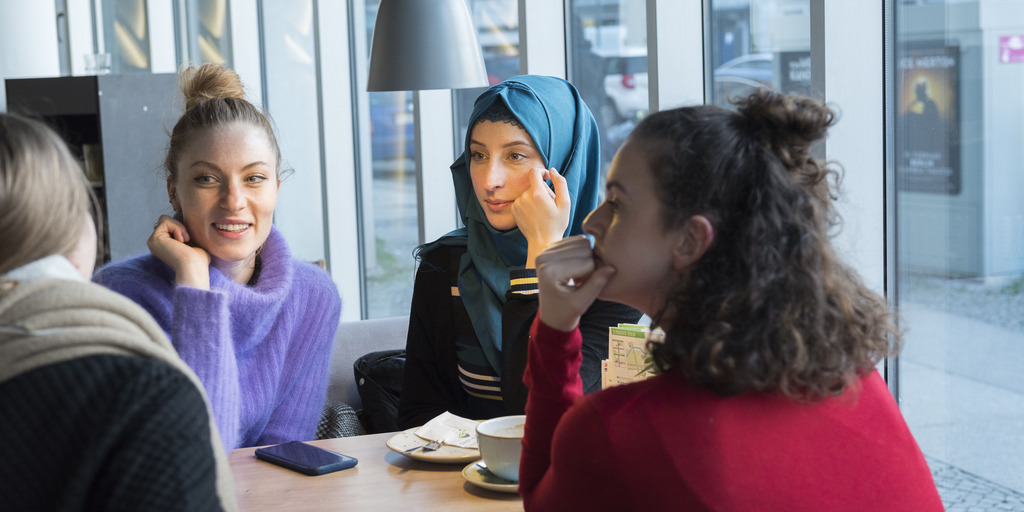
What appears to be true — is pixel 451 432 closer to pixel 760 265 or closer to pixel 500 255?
pixel 500 255

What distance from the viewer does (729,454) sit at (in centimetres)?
94

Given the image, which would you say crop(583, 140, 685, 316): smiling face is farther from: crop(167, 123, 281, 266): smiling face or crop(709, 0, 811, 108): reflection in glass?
crop(709, 0, 811, 108): reflection in glass

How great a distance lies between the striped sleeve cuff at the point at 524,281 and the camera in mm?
1991

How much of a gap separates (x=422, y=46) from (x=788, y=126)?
5.93 ft

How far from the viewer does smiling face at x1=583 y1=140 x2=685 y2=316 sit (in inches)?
43.1

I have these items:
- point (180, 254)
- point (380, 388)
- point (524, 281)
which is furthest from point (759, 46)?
point (180, 254)

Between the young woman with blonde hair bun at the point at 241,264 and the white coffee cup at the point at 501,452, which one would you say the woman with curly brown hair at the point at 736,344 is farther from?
the young woman with blonde hair bun at the point at 241,264

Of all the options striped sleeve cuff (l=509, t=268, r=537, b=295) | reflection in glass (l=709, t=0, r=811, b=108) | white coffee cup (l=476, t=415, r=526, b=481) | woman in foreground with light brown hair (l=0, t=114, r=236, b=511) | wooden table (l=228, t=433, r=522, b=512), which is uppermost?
reflection in glass (l=709, t=0, r=811, b=108)

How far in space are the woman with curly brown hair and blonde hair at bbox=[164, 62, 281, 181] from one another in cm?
114

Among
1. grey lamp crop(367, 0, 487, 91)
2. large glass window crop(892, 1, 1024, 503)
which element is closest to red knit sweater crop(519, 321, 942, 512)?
large glass window crop(892, 1, 1024, 503)

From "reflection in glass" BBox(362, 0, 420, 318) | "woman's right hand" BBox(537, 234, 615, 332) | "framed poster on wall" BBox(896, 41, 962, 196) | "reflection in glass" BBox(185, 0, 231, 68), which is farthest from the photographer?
"reflection in glass" BBox(185, 0, 231, 68)

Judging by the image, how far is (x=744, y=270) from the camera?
1.03 m

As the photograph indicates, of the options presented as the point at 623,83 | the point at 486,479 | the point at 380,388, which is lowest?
the point at 380,388

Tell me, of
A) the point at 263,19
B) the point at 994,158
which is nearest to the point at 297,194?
the point at 263,19
